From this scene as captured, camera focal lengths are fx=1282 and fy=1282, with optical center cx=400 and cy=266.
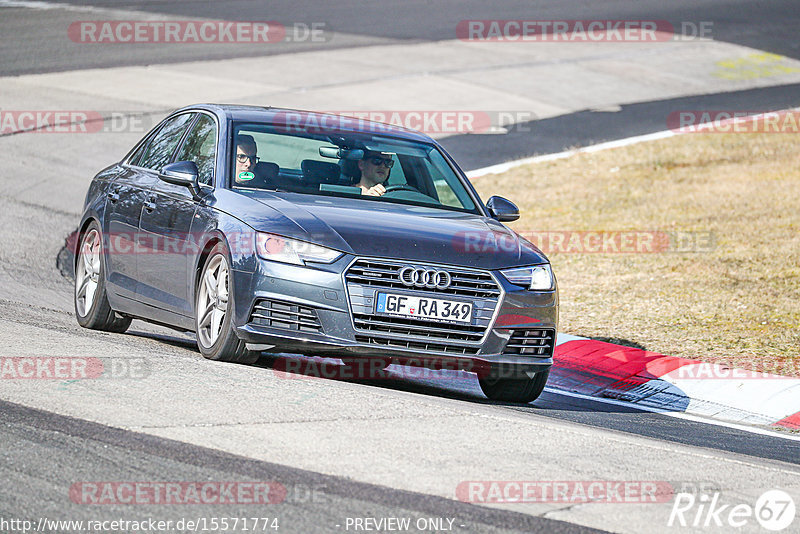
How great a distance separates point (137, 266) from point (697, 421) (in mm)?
4000

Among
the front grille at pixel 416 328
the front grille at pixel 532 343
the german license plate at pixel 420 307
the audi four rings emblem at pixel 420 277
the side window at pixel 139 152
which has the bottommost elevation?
the front grille at pixel 532 343

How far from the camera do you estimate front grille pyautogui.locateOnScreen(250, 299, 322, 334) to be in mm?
7266

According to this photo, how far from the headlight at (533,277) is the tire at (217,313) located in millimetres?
1591

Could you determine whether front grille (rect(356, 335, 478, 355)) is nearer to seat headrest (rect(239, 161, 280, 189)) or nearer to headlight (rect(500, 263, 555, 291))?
headlight (rect(500, 263, 555, 291))

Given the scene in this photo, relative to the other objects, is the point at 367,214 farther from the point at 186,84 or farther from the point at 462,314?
the point at 186,84

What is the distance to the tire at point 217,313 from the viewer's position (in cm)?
752

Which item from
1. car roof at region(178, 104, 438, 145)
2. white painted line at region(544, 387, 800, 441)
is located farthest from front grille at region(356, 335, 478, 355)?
white painted line at region(544, 387, 800, 441)

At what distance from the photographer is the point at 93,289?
Result: 9430 millimetres

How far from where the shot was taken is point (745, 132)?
23.7 m

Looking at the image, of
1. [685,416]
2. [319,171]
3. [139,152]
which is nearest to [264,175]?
[319,171]

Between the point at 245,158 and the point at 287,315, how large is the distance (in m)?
1.54

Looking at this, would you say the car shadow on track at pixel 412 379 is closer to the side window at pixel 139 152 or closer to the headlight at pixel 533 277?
the headlight at pixel 533 277

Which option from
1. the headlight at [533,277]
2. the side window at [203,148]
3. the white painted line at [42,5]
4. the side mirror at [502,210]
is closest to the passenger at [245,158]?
the side window at [203,148]

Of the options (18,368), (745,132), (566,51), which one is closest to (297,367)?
(18,368)
